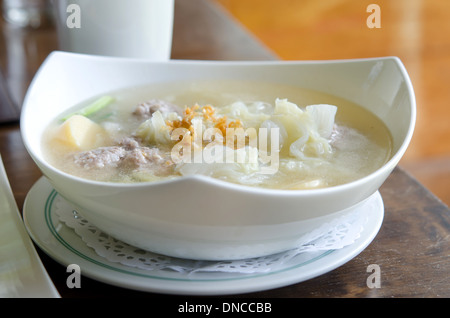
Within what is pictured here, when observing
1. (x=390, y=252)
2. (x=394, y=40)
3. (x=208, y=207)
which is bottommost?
(x=394, y=40)

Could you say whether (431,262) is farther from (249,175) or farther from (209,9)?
(209,9)

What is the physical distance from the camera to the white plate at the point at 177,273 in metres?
0.79

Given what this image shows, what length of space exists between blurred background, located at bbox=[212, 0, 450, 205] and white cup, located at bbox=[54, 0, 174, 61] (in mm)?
1957

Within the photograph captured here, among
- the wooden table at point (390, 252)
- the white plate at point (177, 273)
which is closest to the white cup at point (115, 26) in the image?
the wooden table at point (390, 252)

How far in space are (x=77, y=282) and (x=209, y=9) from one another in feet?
5.27

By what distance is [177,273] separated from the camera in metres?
0.83

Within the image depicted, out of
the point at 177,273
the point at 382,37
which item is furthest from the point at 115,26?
the point at 382,37

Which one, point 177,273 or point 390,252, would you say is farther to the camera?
point 390,252

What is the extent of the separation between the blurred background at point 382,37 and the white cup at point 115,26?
1.96m

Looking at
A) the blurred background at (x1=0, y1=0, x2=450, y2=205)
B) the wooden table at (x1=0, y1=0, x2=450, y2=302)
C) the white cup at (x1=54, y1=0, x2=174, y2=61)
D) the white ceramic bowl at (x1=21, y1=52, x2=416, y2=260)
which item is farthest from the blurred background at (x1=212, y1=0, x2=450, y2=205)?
the white ceramic bowl at (x1=21, y1=52, x2=416, y2=260)

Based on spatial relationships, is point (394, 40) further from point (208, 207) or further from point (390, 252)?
point (208, 207)

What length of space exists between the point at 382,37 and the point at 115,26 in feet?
9.88

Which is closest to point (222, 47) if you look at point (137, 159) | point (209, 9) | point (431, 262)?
point (209, 9)
